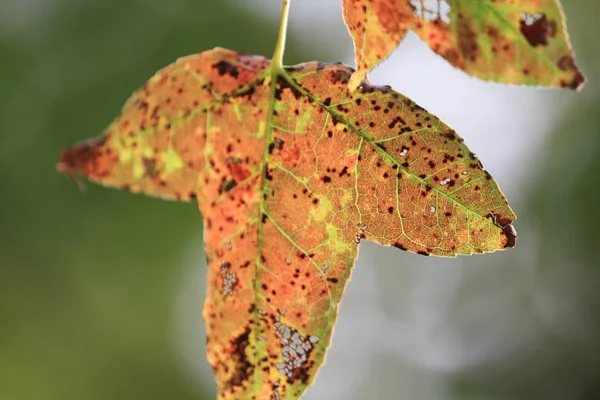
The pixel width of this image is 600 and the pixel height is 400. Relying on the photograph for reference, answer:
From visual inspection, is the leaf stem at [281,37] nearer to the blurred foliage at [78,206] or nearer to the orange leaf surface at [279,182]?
the orange leaf surface at [279,182]

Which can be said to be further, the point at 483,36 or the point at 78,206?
the point at 78,206

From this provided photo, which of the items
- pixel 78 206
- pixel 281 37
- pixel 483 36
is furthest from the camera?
pixel 78 206

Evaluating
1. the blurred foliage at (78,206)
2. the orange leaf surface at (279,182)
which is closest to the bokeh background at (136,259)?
the blurred foliage at (78,206)

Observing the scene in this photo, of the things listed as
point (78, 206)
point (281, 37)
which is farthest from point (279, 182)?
point (78, 206)

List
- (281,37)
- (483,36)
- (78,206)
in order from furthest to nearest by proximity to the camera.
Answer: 1. (78,206)
2. (281,37)
3. (483,36)

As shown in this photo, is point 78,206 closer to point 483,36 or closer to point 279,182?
point 279,182

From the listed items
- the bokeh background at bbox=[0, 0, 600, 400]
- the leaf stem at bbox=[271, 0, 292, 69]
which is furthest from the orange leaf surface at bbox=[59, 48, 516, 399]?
the bokeh background at bbox=[0, 0, 600, 400]
